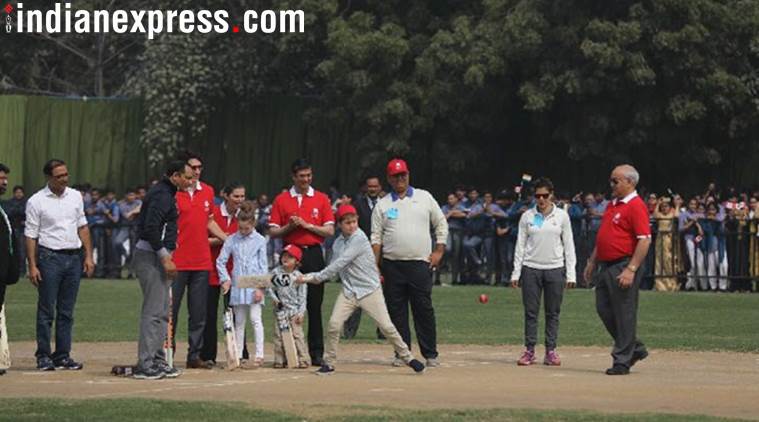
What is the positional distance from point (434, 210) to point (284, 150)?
3101 centimetres

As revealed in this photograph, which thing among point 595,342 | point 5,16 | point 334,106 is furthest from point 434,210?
point 5,16

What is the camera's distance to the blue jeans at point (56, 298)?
61.4 ft

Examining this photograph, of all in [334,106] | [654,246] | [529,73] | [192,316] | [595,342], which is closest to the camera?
[192,316]

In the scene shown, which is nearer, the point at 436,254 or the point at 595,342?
the point at 436,254

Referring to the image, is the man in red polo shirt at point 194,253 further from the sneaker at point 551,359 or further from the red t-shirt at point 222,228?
the sneaker at point 551,359

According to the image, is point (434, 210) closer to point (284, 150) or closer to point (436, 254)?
point (436, 254)

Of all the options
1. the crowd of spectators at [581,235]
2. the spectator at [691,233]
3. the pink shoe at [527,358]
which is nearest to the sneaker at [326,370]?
the pink shoe at [527,358]

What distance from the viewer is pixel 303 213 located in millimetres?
19375

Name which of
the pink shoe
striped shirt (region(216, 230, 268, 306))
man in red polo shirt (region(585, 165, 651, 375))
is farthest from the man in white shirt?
man in red polo shirt (region(585, 165, 651, 375))

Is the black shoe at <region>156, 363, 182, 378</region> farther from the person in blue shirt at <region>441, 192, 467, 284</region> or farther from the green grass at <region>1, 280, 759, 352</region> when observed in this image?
the person in blue shirt at <region>441, 192, 467, 284</region>

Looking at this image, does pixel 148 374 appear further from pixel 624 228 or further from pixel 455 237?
pixel 455 237

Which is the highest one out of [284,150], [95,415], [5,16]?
[5,16]

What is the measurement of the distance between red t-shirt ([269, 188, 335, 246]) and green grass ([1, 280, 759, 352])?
3996 mm

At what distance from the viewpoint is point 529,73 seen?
4150 centimetres
